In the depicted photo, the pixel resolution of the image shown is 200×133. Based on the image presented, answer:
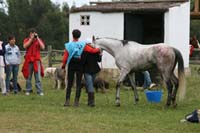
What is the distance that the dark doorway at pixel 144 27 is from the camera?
20.5m

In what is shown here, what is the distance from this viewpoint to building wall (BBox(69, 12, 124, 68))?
20734mm

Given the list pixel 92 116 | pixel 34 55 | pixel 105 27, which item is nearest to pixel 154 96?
pixel 92 116

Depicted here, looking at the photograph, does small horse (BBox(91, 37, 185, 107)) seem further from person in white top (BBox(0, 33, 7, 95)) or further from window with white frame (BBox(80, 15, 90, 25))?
window with white frame (BBox(80, 15, 90, 25))

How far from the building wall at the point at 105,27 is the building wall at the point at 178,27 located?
1790 mm

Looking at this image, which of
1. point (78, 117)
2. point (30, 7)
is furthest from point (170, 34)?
point (30, 7)

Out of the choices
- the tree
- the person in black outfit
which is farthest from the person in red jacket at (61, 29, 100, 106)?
the tree

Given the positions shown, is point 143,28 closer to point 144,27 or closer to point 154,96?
point 144,27

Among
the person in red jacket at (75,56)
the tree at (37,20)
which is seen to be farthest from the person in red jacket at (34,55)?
the tree at (37,20)

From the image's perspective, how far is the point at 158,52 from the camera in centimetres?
1270

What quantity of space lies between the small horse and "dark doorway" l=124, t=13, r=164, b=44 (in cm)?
715

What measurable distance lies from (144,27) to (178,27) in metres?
1.32

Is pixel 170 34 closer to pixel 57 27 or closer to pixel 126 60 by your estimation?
pixel 126 60

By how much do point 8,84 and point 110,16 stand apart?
649 centimetres

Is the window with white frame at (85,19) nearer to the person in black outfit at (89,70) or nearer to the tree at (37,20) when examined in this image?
the person in black outfit at (89,70)
